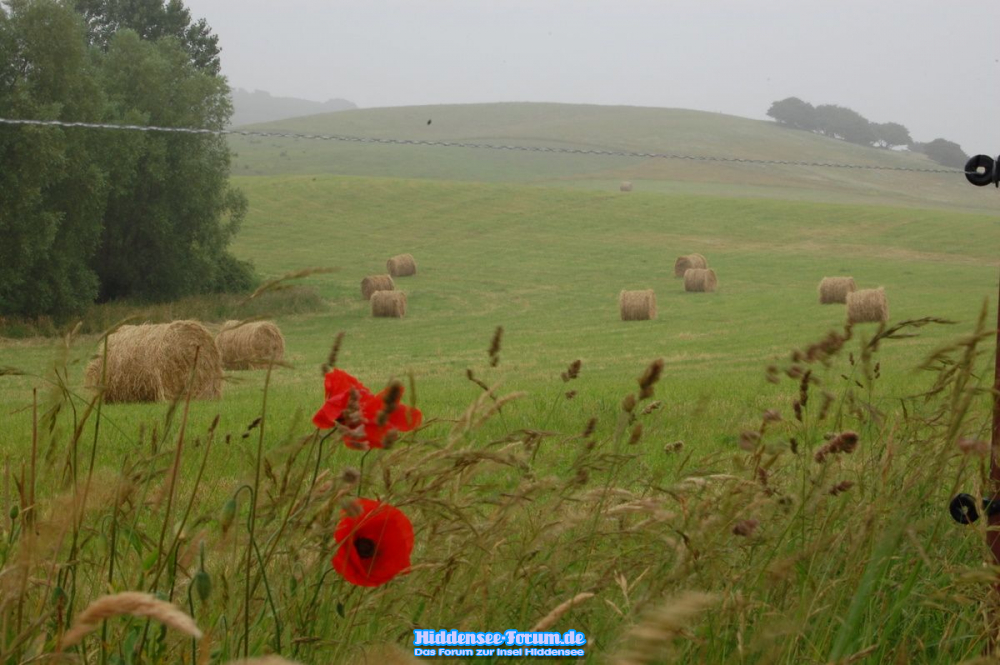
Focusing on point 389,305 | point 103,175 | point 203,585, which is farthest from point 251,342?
point 203,585

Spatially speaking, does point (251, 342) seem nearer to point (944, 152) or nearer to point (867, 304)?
point (867, 304)

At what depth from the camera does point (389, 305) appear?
32.7 metres

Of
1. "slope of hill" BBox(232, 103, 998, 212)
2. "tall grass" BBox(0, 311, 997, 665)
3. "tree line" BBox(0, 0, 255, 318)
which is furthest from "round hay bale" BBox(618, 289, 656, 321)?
"slope of hill" BBox(232, 103, 998, 212)

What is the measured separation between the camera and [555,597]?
2027 mm

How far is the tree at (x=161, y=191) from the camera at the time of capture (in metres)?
35.1

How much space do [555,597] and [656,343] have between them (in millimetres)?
20622

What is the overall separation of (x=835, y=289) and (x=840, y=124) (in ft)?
329

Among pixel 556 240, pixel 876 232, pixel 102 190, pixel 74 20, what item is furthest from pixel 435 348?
pixel 876 232

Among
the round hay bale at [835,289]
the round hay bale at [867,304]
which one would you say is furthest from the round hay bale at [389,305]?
the round hay bale at [867,304]

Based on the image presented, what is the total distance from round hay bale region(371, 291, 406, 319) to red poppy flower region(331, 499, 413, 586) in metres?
31.2

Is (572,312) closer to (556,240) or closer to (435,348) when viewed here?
(435,348)

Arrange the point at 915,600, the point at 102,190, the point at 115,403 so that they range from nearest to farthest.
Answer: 1. the point at 915,600
2. the point at 115,403
3. the point at 102,190

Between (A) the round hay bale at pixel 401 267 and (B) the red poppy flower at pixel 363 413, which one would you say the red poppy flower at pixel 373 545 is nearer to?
(B) the red poppy flower at pixel 363 413

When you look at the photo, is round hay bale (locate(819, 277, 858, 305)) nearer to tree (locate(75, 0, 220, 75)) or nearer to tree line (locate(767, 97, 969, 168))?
tree (locate(75, 0, 220, 75))
